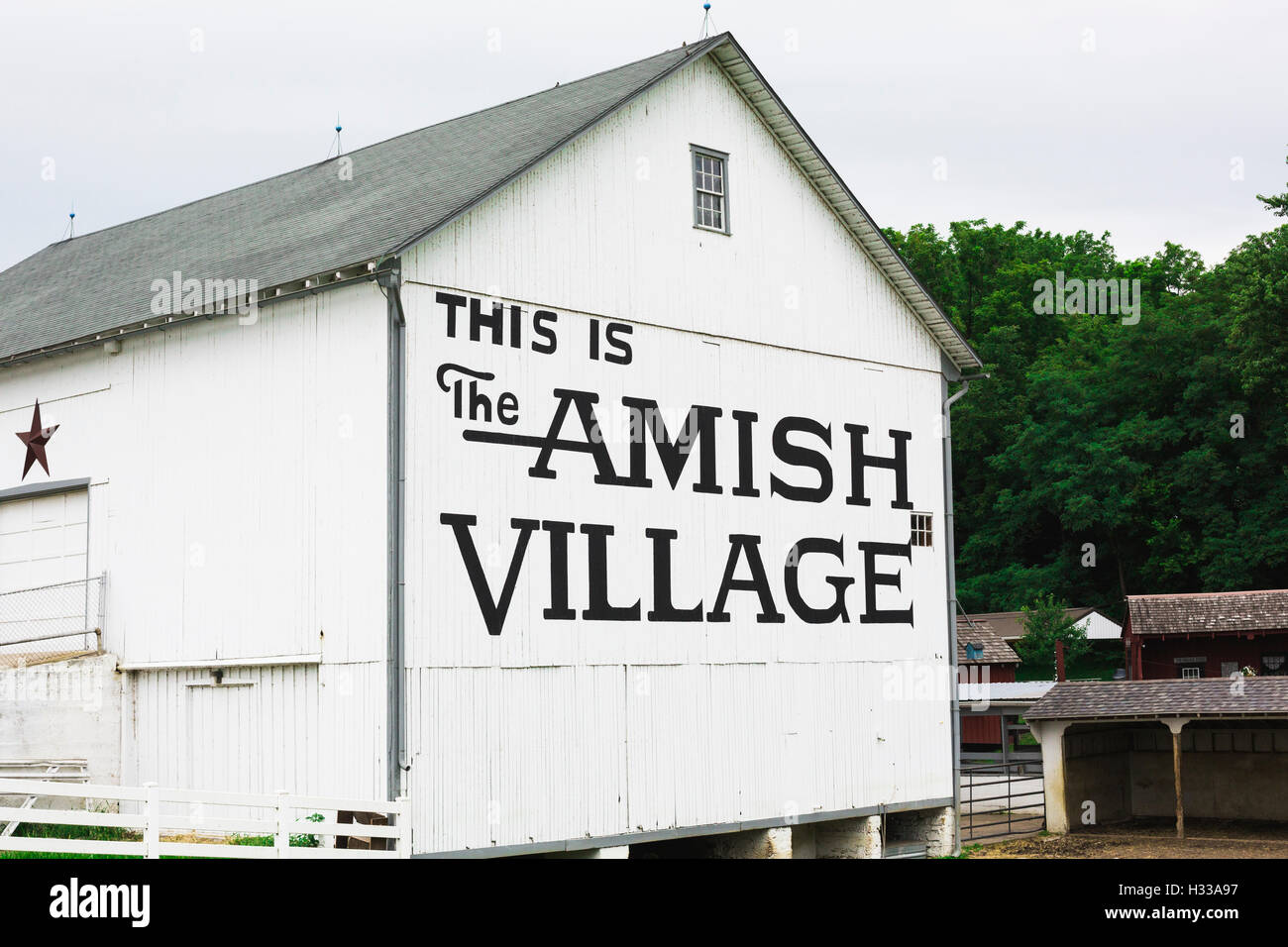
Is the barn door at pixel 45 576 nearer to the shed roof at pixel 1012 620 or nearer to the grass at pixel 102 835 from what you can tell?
the grass at pixel 102 835

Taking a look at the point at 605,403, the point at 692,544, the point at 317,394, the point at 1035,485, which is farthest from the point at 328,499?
the point at 1035,485

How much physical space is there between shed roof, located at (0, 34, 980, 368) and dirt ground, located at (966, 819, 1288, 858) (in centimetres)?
882

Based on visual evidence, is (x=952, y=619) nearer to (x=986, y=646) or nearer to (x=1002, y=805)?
(x=1002, y=805)

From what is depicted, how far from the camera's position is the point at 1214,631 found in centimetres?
4994

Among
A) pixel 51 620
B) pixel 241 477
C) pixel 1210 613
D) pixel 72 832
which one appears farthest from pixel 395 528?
pixel 1210 613

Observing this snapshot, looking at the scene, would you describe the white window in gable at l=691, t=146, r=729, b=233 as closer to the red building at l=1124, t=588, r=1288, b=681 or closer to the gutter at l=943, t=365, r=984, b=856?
the gutter at l=943, t=365, r=984, b=856

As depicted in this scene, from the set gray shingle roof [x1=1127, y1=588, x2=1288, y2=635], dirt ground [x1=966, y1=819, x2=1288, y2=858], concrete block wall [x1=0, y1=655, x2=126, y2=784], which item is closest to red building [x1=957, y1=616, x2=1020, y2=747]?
gray shingle roof [x1=1127, y1=588, x2=1288, y2=635]

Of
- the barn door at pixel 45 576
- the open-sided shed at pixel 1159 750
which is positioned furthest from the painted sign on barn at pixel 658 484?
the barn door at pixel 45 576

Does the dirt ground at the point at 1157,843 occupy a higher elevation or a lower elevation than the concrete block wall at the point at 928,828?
lower

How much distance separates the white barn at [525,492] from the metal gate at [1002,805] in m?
4.74

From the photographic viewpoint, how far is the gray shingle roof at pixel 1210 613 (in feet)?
161

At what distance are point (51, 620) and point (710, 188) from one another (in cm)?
1201

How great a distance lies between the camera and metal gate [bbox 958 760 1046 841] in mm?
30484
